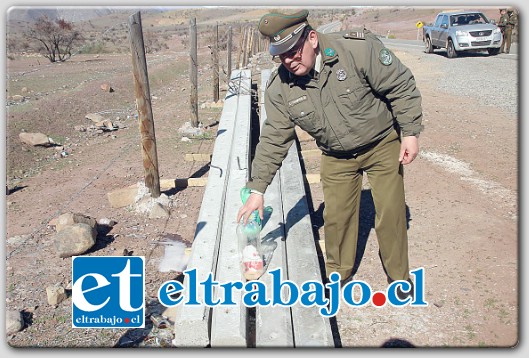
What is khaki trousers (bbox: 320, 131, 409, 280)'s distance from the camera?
3.40m

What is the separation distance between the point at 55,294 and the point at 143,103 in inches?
102

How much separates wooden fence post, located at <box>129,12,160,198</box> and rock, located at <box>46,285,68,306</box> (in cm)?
206

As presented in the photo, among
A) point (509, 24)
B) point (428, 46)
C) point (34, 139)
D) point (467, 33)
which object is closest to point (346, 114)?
point (34, 139)

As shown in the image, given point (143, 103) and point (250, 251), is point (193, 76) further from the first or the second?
point (250, 251)

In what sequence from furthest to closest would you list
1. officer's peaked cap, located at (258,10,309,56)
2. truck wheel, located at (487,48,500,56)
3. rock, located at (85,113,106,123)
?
1. truck wheel, located at (487,48,500,56)
2. rock, located at (85,113,106,123)
3. officer's peaked cap, located at (258,10,309,56)

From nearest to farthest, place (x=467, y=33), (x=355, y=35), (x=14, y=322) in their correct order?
(x=355, y=35), (x=14, y=322), (x=467, y=33)

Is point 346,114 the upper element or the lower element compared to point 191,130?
upper

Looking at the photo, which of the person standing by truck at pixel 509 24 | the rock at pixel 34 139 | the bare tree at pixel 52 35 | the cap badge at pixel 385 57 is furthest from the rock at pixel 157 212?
the bare tree at pixel 52 35

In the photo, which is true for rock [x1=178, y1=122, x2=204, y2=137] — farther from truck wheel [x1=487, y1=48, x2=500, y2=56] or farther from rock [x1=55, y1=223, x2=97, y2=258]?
truck wheel [x1=487, y1=48, x2=500, y2=56]

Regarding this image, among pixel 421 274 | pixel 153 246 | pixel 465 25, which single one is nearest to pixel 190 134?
pixel 153 246

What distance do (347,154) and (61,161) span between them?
20.3ft

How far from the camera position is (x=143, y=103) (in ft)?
19.4

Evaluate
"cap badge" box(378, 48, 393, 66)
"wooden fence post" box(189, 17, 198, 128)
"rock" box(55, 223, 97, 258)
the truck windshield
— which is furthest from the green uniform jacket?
the truck windshield

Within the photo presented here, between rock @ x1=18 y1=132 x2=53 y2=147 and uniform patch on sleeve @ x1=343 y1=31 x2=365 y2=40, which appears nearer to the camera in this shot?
uniform patch on sleeve @ x1=343 y1=31 x2=365 y2=40
